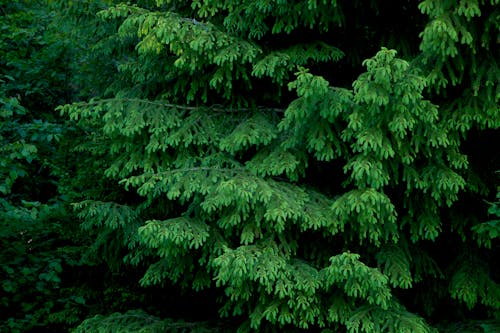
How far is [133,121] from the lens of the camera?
4746 millimetres

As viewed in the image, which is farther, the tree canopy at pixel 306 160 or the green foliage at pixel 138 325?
the green foliage at pixel 138 325

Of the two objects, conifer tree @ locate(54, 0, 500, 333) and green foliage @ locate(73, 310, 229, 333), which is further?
green foliage @ locate(73, 310, 229, 333)

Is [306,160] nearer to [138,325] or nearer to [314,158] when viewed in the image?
[314,158]

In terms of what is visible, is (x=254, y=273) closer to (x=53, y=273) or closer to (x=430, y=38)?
(x=430, y=38)

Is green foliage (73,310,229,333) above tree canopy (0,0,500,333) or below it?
below

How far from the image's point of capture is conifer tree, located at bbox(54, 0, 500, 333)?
403cm

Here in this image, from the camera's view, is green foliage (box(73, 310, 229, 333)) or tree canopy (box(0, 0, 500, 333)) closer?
tree canopy (box(0, 0, 500, 333))

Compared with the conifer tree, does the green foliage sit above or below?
below

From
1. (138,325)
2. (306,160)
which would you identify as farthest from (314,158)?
(138,325)

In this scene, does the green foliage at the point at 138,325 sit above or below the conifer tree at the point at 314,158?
below

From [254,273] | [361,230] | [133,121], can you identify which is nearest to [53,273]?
[133,121]

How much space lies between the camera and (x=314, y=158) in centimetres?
500

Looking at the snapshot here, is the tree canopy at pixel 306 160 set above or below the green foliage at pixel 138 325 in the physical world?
above

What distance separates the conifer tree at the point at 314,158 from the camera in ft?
13.2
